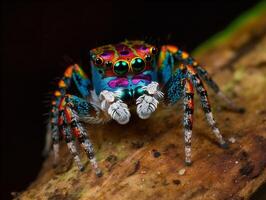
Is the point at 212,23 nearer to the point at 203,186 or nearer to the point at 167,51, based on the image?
the point at 167,51

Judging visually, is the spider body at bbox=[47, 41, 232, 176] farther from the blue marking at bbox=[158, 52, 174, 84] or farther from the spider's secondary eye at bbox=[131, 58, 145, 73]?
the blue marking at bbox=[158, 52, 174, 84]

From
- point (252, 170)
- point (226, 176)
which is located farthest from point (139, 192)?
point (252, 170)

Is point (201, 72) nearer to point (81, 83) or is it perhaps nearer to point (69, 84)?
point (81, 83)

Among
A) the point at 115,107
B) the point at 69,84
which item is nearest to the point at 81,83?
the point at 69,84

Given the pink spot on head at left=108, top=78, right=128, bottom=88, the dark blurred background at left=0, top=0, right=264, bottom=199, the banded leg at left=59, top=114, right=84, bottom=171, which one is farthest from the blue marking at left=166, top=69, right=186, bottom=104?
the dark blurred background at left=0, top=0, right=264, bottom=199

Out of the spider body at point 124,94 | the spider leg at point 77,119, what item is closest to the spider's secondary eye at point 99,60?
the spider body at point 124,94

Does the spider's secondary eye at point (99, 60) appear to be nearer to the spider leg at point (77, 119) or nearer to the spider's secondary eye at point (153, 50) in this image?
the spider leg at point (77, 119)
